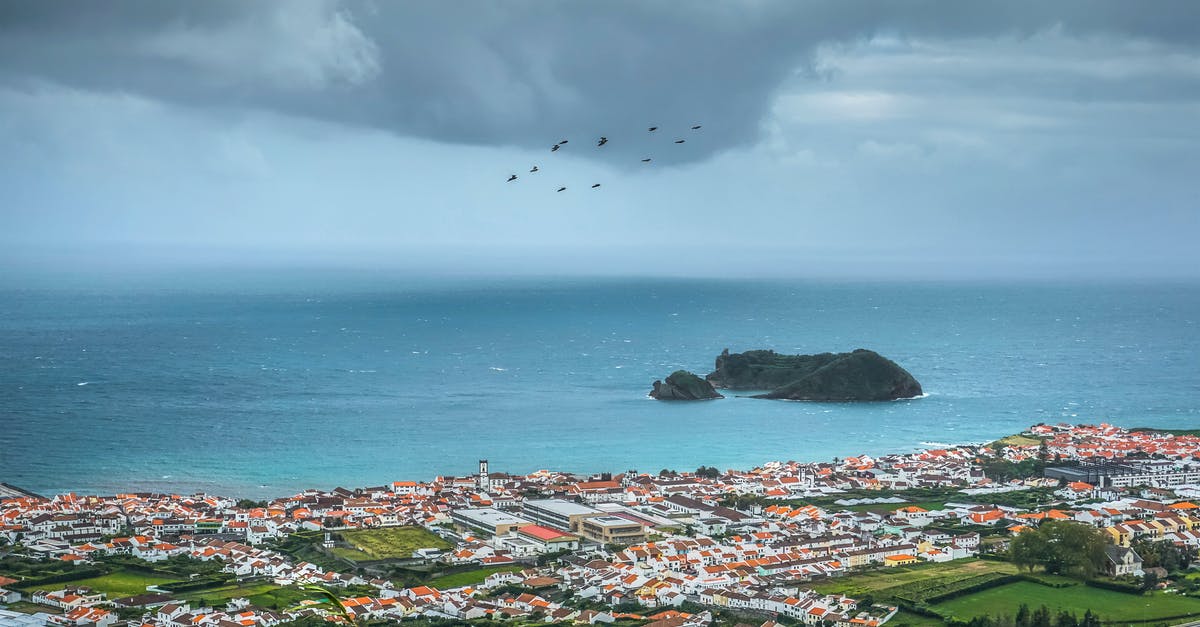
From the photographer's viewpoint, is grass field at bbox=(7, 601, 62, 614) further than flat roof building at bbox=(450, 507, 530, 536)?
No

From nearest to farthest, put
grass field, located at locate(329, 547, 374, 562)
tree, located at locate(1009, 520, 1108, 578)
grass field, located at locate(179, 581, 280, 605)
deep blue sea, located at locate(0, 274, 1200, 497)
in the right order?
grass field, located at locate(179, 581, 280, 605), tree, located at locate(1009, 520, 1108, 578), grass field, located at locate(329, 547, 374, 562), deep blue sea, located at locate(0, 274, 1200, 497)

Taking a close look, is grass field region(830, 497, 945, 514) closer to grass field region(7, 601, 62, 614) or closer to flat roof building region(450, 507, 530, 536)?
flat roof building region(450, 507, 530, 536)

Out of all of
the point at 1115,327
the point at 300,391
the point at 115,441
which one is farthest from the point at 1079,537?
the point at 1115,327

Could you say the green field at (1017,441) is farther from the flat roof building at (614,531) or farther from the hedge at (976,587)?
the hedge at (976,587)

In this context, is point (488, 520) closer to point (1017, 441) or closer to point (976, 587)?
point (976, 587)

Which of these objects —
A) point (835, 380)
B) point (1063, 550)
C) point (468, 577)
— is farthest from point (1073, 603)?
point (835, 380)

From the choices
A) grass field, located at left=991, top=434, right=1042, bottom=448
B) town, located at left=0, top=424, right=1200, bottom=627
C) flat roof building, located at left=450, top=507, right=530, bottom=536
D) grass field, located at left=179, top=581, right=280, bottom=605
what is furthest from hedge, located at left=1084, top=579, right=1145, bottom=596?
grass field, located at left=991, top=434, right=1042, bottom=448
